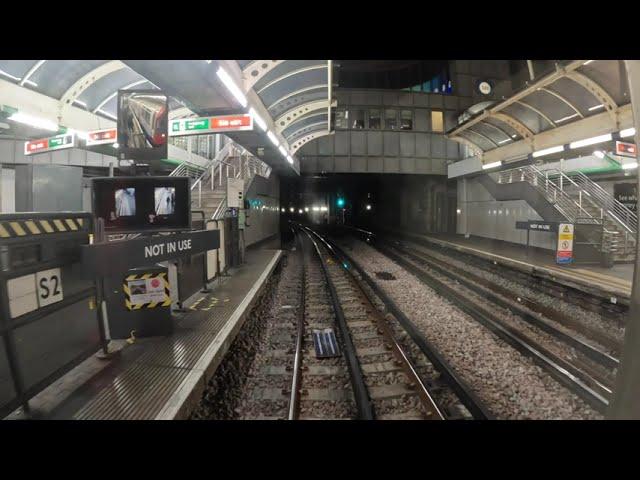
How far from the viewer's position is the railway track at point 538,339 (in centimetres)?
449

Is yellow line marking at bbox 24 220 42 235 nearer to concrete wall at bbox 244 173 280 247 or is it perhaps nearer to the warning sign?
concrete wall at bbox 244 173 280 247

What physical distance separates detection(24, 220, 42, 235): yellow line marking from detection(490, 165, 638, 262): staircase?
13919 mm

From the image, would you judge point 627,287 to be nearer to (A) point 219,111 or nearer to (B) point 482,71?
(A) point 219,111

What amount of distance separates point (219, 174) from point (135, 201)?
40.2ft

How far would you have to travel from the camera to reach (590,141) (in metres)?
10.2

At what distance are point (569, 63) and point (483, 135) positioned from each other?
7.54 meters

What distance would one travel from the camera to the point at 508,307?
782cm

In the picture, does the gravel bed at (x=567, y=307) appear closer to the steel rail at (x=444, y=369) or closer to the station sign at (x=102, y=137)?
the steel rail at (x=444, y=369)

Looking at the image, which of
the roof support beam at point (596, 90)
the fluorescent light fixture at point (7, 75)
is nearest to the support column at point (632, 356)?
the roof support beam at point (596, 90)

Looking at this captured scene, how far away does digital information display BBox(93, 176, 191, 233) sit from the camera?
5.12 m

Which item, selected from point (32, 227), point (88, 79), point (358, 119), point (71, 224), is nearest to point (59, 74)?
point (88, 79)

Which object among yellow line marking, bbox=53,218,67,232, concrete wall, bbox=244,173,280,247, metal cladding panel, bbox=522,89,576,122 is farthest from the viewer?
concrete wall, bbox=244,173,280,247

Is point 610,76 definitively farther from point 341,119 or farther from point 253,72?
point 341,119

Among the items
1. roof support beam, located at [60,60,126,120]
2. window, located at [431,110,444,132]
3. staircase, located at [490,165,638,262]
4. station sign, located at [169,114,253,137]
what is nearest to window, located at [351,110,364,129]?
window, located at [431,110,444,132]
